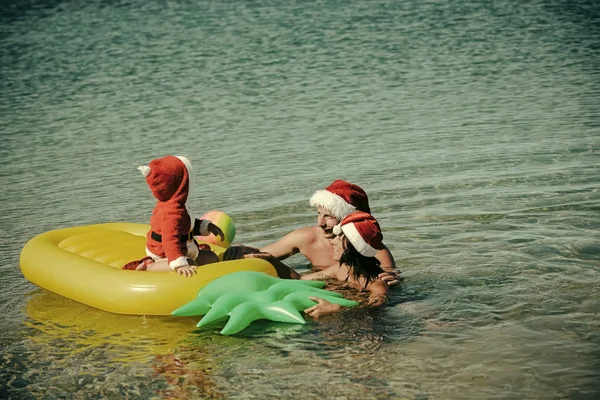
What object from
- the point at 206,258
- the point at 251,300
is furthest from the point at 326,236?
the point at 251,300

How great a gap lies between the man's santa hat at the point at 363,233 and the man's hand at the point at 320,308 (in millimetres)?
391

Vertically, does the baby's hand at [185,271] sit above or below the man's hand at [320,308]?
above

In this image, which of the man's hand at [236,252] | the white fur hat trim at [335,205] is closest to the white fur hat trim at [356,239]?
the white fur hat trim at [335,205]

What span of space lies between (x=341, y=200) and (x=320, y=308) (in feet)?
2.63

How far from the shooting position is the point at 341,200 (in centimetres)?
568

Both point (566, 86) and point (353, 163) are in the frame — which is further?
point (566, 86)

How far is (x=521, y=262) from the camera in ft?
A: 19.5

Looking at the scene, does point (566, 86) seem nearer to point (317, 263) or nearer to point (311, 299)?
point (317, 263)

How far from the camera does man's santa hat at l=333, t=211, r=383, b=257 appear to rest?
534 cm

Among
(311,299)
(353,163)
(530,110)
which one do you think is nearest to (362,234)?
(311,299)

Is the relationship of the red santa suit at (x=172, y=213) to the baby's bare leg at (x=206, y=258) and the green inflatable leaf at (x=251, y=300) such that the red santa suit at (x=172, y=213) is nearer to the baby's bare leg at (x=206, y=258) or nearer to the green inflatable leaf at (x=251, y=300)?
the baby's bare leg at (x=206, y=258)

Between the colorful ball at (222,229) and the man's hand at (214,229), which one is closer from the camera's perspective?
the man's hand at (214,229)

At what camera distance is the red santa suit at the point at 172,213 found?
5.33 metres

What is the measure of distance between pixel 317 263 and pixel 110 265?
1.41 meters
